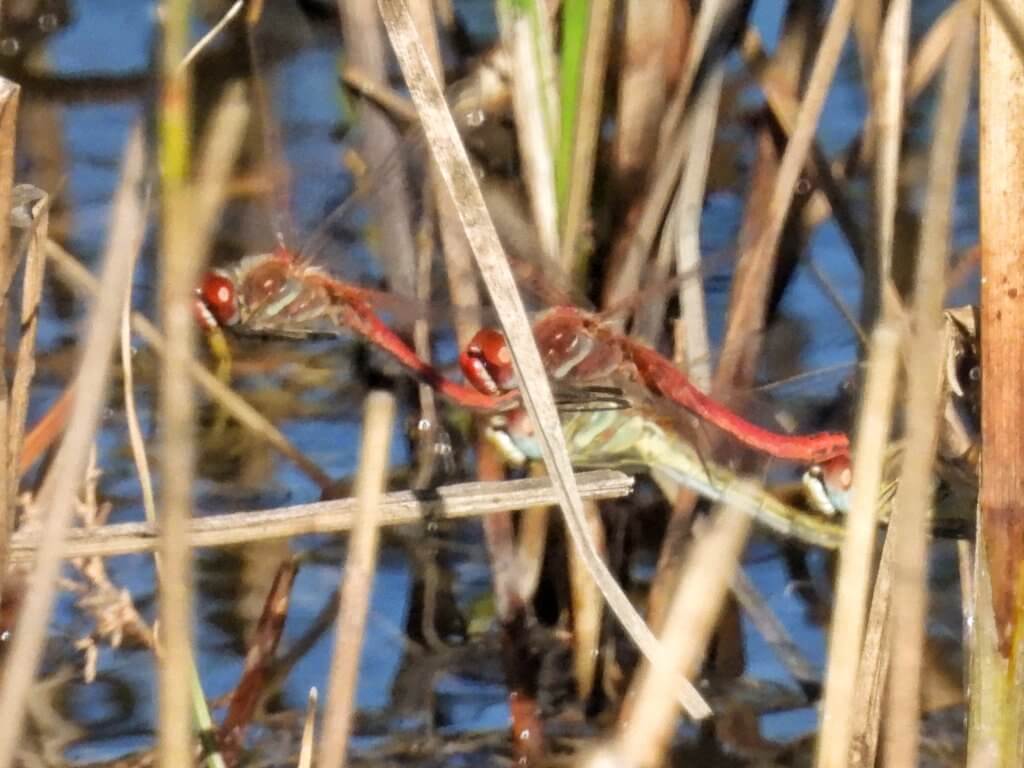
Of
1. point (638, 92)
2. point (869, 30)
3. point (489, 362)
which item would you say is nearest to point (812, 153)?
point (869, 30)

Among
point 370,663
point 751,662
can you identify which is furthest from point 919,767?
point 370,663

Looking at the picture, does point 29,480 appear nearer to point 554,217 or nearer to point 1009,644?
point 554,217

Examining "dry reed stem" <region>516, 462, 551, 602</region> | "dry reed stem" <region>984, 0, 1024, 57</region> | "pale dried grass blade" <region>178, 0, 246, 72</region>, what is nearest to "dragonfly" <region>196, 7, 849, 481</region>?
"dry reed stem" <region>516, 462, 551, 602</region>

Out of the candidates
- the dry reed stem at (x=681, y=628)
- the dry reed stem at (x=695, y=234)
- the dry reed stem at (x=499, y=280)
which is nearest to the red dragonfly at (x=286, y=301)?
the dry reed stem at (x=695, y=234)

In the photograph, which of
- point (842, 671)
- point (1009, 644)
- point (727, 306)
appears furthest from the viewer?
point (727, 306)

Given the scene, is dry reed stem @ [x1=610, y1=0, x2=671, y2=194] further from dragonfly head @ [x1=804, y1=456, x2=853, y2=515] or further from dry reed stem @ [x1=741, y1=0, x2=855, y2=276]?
dragonfly head @ [x1=804, y1=456, x2=853, y2=515]

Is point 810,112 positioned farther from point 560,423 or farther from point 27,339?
point 27,339

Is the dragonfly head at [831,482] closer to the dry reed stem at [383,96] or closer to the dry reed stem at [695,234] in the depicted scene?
the dry reed stem at [695,234]
